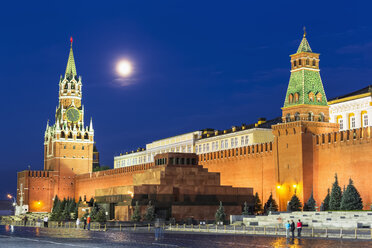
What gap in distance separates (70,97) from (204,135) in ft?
83.4

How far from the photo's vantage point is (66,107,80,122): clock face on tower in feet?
290

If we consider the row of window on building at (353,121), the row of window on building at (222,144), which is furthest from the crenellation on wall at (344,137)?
the row of window on building at (222,144)

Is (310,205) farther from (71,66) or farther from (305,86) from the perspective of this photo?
(71,66)

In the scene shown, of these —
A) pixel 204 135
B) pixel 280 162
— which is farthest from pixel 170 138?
pixel 280 162

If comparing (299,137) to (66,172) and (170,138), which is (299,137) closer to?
(170,138)

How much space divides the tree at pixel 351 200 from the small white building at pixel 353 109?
20.7m

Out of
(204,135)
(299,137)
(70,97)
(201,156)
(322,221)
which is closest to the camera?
(322,221)

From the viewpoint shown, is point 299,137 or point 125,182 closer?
point 299,137

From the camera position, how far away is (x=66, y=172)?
83812 mm

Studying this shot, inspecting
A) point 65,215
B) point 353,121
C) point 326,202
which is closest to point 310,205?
point 326,202

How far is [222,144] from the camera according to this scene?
67.8 meters

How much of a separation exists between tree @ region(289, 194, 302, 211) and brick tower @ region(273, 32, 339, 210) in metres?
0.79

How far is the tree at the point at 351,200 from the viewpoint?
32.8 m

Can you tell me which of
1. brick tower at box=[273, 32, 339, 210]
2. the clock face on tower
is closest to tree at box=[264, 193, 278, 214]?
brick tower at box=[273, 32, 339, 210]
